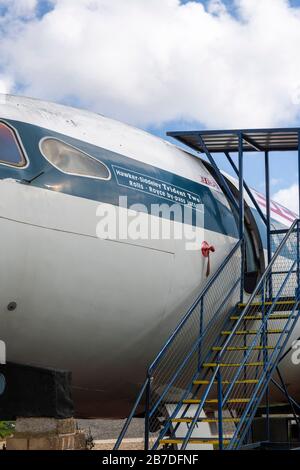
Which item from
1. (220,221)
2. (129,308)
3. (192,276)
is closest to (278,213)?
(220,221)

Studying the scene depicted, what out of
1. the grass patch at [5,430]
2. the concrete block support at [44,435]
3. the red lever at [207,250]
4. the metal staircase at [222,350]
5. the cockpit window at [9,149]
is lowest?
the concrete block support at [44,435]

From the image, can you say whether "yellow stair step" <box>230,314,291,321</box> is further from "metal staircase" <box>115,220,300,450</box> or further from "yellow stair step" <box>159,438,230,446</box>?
"yellow stair step" <box>159,438,230,446</box>

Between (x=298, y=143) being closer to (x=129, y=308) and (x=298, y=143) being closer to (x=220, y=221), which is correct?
(x=220, y=221)

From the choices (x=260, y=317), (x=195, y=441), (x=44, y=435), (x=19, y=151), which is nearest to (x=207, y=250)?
(x=260, y=317)

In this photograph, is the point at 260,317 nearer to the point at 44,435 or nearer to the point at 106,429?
the point at 44,435

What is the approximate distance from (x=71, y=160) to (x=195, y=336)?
3.40 m

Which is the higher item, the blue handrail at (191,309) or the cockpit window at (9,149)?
the cockpit window at (9,149)

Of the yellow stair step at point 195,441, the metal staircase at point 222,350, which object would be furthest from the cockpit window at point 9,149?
the yellow stair step at point 195,441

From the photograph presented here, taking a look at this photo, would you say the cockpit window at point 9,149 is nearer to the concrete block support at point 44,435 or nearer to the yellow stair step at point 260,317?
the concrete block support at point 44,435

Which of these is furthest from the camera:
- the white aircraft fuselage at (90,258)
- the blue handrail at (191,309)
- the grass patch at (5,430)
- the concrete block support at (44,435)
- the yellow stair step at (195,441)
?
the grass patch at (5,430)

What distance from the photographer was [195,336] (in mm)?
10758

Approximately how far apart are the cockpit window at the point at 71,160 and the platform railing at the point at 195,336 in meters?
2.43

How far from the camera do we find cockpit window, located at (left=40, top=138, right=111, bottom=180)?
356 inches

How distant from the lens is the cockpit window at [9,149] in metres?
8.48
